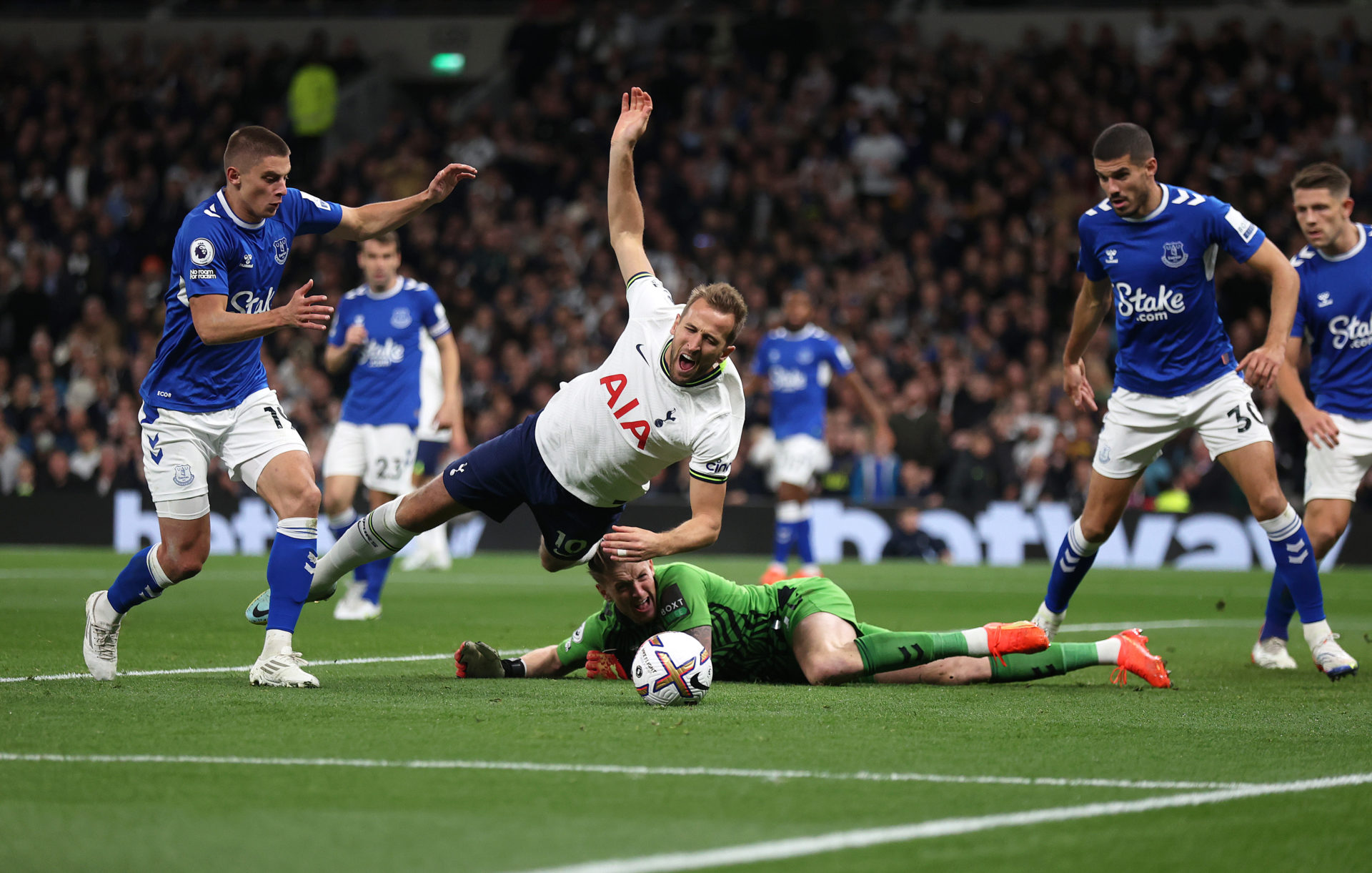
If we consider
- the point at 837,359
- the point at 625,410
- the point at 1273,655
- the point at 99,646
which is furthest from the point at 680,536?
the point at 837,359

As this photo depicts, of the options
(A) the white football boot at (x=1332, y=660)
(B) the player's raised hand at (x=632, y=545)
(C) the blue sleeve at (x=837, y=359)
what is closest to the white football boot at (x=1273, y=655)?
(A) the white football boot at (x=1332, y=660)

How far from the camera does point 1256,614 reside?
12258 millimetres

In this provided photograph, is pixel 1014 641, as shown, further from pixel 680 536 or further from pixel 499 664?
pixel 499 664

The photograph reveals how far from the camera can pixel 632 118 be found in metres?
7.33

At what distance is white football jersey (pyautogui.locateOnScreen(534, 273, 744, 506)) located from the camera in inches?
258

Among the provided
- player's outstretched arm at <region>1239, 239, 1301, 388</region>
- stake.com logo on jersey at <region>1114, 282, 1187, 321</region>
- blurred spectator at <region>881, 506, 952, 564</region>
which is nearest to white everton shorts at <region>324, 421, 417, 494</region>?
stake.com logo on jersey at <region>1114, 282, 1187, 321</region>

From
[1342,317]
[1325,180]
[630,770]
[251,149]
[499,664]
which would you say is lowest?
[499,664]

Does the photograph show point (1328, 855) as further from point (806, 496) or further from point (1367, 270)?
point (806, 496)

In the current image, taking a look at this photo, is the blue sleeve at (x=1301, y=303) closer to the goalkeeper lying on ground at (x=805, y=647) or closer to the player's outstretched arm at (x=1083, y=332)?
the player's outstretched arm at (x=1083, y=332)

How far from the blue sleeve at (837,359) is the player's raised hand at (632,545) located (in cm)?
936

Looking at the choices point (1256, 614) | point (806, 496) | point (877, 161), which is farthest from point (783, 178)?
point (1256, 614)

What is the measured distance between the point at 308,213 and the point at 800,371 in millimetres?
8663

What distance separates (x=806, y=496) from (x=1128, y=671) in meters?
8.08

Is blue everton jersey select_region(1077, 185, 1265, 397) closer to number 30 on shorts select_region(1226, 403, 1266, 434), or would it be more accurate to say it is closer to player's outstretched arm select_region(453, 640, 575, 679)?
number 30 on shorts select_region(1226, 403, 1266, 434)
